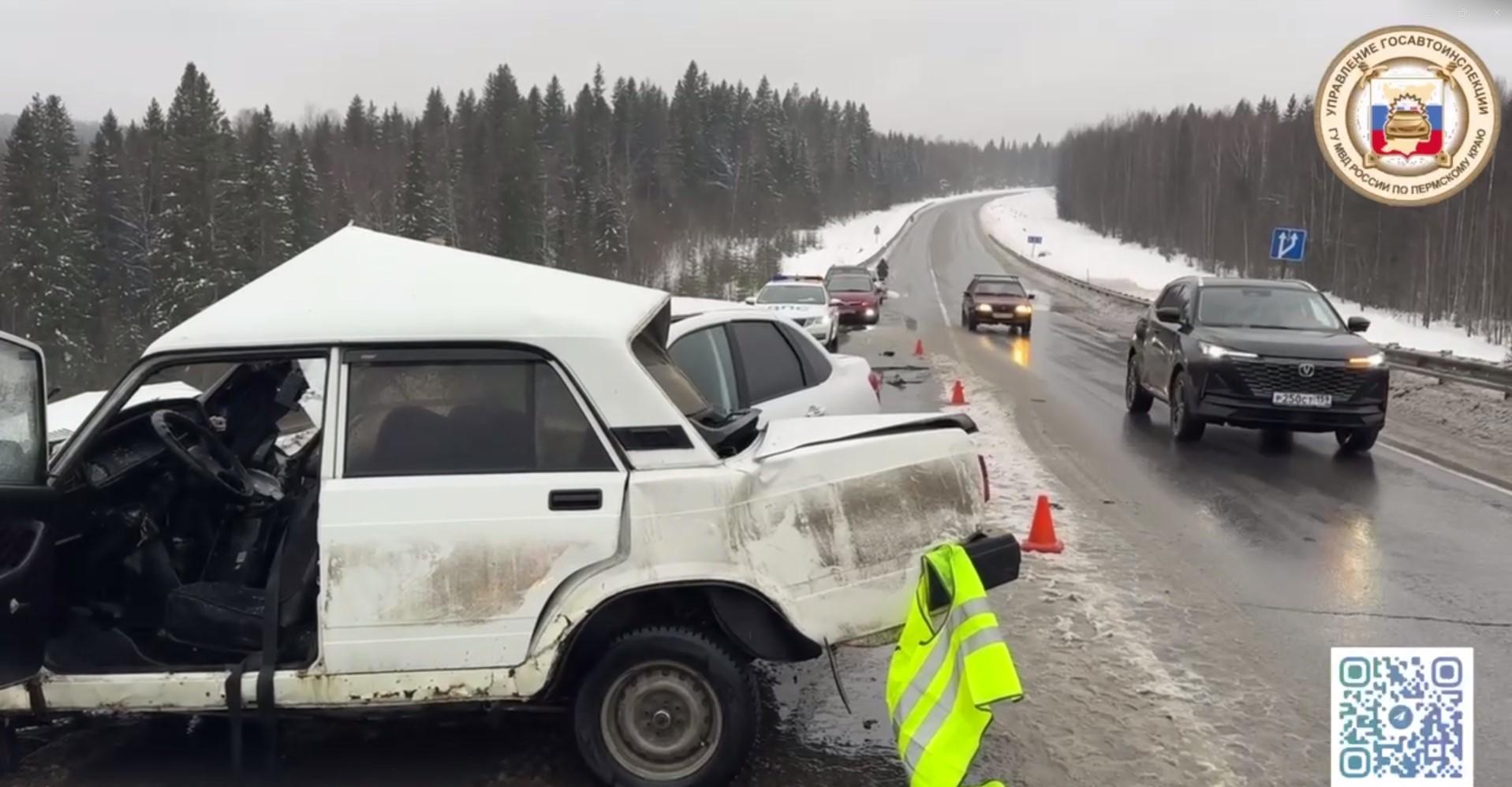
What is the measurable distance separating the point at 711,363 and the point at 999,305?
2319 cm

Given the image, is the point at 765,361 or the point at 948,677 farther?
the point at 765,361

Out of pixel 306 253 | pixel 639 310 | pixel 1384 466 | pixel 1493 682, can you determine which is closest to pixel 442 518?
pixel 639 310

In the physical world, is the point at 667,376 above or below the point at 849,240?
below

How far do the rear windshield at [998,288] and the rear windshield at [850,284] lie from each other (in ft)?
10.7

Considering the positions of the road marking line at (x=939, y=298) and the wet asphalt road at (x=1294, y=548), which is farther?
the road marking line at (x=939, y=298)

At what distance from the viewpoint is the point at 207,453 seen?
4352mm

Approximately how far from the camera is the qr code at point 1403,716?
4.02m

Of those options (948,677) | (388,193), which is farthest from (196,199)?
(948,677)

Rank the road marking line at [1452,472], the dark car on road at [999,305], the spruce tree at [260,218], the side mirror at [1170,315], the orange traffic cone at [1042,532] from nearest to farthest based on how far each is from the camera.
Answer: the orange traffic cone at [1042,532] → the road marking line at [1452,472] → the side mirror at [1170,315] → the dark car on road at [999,305] → the spruce tree at [260,218]

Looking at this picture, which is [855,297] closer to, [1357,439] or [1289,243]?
[1289,243]

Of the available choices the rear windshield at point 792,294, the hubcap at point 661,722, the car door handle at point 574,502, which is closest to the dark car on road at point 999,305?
the rear windshield at point 792,294

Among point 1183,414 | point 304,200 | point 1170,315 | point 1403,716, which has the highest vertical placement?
point 304,200

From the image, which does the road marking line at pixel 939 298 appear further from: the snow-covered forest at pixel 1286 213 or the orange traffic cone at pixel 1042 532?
the orange traffic cone at pixel 1042 532

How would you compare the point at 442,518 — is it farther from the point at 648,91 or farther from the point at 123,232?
the point at 648,91
